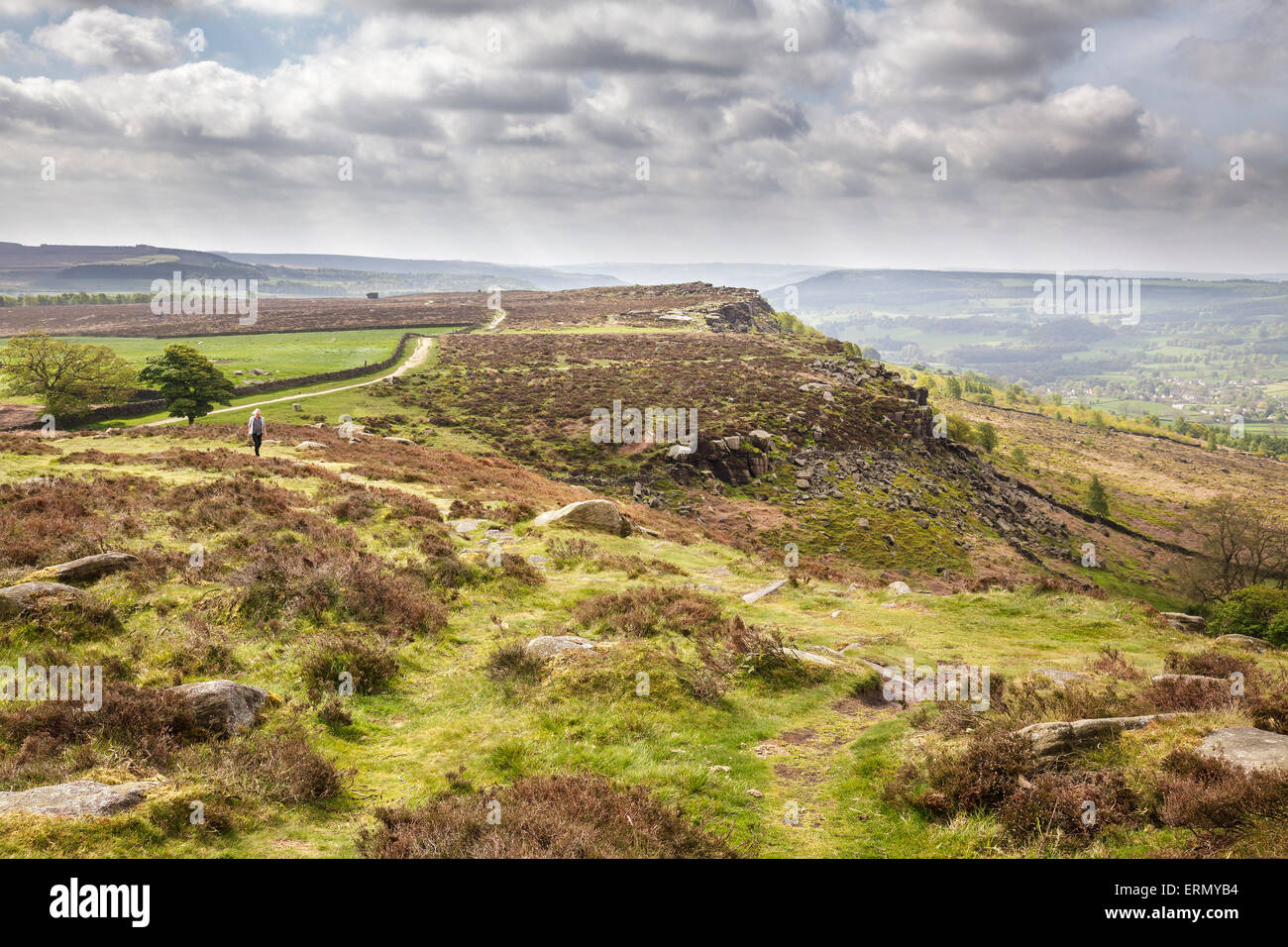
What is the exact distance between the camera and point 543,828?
7270mm

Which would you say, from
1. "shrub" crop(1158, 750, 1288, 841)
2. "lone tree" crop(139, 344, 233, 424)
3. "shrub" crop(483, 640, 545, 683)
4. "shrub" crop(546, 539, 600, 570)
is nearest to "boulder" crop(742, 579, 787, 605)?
"shrub" crop(546, 539, 600, 570)

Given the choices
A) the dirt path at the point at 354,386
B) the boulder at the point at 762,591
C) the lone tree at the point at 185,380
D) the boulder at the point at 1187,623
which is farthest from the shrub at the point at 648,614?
the lone tree at the point at 185,380

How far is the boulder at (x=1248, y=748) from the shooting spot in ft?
24.0

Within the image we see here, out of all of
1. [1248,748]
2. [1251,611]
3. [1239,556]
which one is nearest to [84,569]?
[1248,748]

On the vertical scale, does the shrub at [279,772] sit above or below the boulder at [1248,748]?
below

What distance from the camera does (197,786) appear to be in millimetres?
7332

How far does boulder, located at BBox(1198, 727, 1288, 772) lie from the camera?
7.31 meters

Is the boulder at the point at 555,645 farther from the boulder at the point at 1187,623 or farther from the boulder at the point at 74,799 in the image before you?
the boulder at the point at 1187,623

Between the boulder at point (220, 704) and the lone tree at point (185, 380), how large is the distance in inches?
2058

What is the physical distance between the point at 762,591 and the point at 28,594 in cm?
1906

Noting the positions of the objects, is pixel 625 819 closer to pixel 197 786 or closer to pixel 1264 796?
pixel 197 786

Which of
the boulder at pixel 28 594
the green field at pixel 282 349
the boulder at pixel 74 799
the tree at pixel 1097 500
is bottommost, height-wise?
the tree at pixel 1097 500
